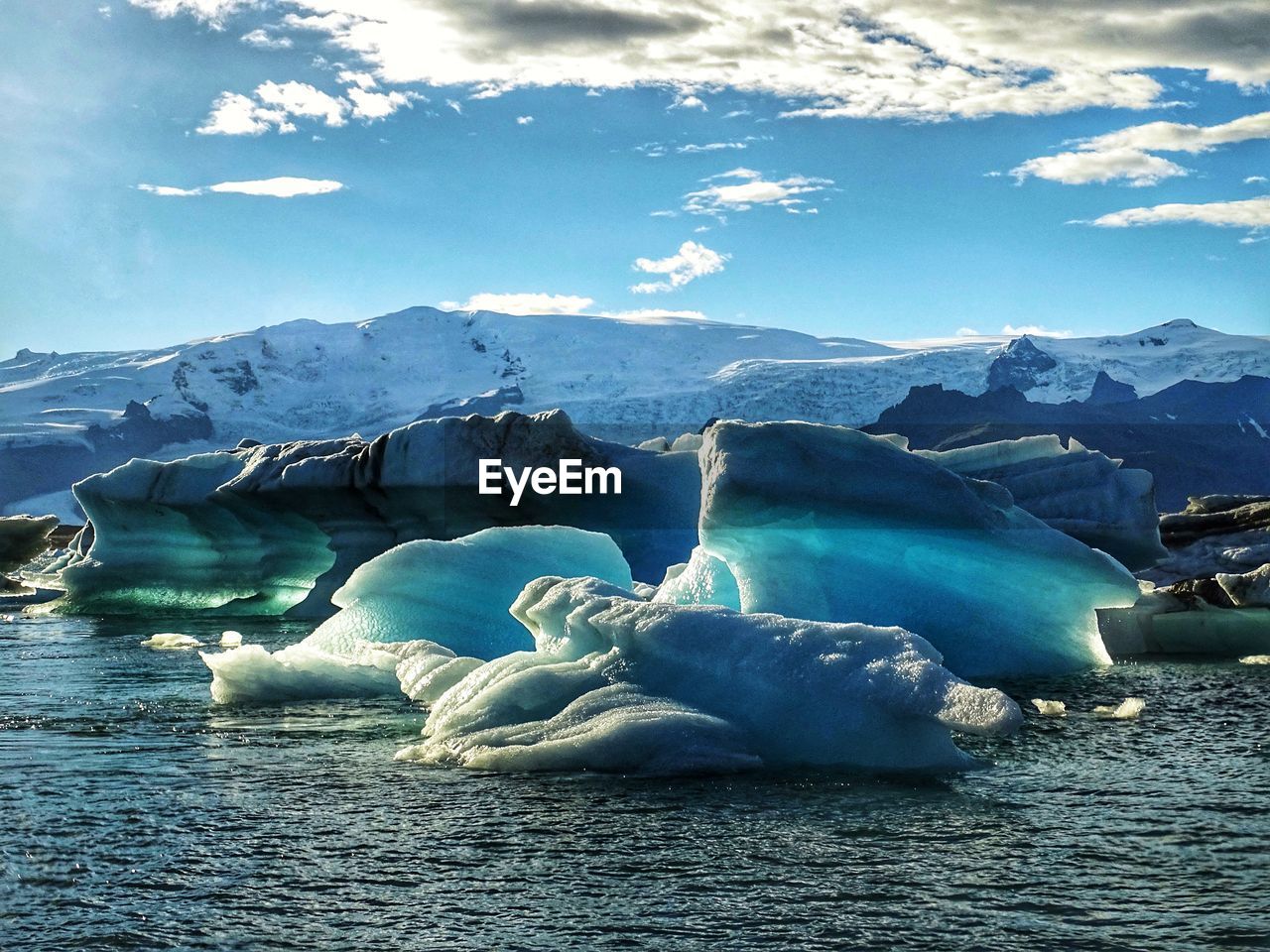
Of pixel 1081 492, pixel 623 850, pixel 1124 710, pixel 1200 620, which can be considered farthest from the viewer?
pixel 1081 492

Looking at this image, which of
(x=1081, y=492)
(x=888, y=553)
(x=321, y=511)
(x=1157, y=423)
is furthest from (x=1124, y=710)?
(x=1157, y=423)

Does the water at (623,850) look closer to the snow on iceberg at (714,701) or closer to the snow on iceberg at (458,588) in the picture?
the snow on iceberg at (714,701)

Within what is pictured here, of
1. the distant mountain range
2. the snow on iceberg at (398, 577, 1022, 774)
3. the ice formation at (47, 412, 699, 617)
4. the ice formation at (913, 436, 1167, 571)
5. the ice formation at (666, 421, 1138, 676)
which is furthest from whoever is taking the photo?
the distant mountain range

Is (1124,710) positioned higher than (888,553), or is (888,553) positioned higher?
(888,553)

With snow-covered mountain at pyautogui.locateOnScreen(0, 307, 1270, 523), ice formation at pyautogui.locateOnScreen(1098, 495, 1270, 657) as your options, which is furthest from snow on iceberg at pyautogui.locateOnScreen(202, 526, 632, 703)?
snow-covered mountain at pyautogui.locateOnScreen(0, 307, 1270, 523)

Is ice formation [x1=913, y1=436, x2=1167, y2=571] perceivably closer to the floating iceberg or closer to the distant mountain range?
the floating iceberg

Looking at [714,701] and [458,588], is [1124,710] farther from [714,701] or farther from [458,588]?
[458,588]
